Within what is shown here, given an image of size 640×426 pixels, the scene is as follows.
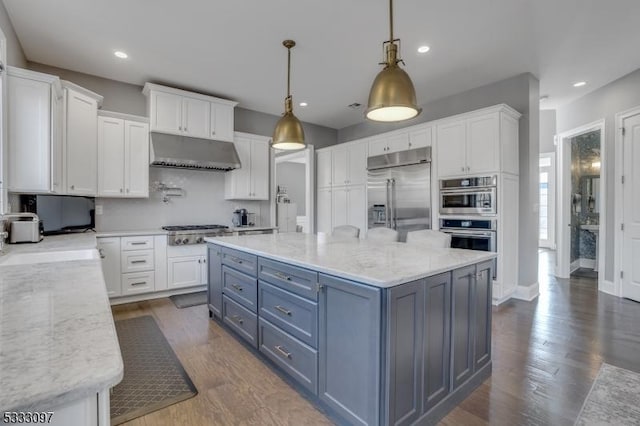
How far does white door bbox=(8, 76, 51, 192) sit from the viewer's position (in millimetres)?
2709

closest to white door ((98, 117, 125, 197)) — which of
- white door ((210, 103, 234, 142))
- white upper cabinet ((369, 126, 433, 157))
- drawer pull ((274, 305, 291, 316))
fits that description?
white door ((210, 103, 234, 142))

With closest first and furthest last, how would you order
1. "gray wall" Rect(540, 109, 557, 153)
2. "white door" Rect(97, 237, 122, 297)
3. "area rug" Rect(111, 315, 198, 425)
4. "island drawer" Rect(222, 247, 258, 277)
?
1. "area rug" Rect(111, 315, 198, 425)
2. "island drawer" Rect(222, 247, 258, 277)
3. "white door" Rect(97, 237, 122, 297)
4. "gray wall" Rect(540, 109, 557, 153)

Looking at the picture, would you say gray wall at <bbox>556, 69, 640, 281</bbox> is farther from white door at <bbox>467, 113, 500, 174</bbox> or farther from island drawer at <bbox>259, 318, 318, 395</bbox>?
island drawer at <bbox>259, 318, 318, 395</bbox>

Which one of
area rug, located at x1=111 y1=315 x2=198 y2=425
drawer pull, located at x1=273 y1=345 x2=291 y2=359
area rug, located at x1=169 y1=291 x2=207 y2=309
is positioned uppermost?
drawer pull, located at x1=273 y1=345 x2=291 y2=359

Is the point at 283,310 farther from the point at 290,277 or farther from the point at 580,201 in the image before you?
the point at 580,201

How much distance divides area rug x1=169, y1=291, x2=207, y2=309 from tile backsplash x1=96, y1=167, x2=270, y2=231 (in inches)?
42.6

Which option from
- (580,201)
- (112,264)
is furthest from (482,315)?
(580,201)

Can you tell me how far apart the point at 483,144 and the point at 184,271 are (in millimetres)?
4101

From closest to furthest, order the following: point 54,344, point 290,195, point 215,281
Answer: point 54,344 → point 215,281 → point 290,195

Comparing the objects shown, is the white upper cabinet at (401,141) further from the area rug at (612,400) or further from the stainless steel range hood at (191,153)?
the area rug at (612,400)

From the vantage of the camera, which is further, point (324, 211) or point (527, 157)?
point (324, 211)

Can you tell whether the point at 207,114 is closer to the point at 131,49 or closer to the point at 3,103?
the point at 131,49

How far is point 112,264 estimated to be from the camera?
12.3 ft

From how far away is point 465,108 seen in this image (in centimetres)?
454
